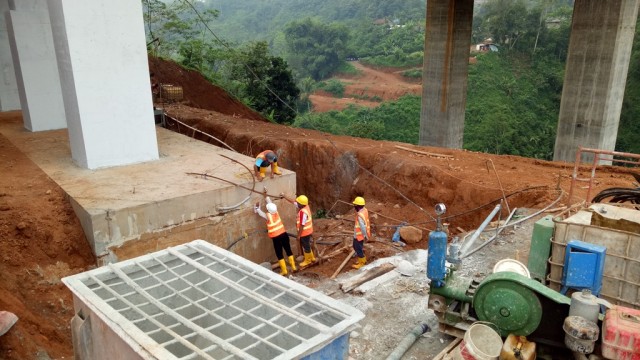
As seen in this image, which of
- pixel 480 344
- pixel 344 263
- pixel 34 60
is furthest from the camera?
pixel 34 60

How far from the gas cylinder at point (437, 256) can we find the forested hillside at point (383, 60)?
36.5 ft

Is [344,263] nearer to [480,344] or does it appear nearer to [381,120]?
[480,344]

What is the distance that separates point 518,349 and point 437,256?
128 cm

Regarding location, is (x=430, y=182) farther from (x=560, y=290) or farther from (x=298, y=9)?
(x=298, y=9)

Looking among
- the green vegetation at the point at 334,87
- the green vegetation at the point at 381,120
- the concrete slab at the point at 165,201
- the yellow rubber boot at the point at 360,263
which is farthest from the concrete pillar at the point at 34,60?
the green vegetation at the point at 334,87

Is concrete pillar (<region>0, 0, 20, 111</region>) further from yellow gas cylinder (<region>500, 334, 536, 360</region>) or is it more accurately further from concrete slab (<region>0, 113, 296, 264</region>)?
yellow gas cylinder (<region>500, 334, 536, 360</region>)

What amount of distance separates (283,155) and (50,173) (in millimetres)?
6856

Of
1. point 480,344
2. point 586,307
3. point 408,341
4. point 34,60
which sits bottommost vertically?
point 408,341

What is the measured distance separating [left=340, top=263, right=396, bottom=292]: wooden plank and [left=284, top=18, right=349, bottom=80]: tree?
49401 millimetres

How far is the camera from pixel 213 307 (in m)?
3.99

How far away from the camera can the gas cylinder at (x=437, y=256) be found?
5.31 metres

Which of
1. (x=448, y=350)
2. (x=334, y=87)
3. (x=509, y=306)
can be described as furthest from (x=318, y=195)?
Result: (x=334, y=87)

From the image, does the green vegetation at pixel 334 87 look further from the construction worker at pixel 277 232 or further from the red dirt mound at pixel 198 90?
the construction worker at pixel 277 232

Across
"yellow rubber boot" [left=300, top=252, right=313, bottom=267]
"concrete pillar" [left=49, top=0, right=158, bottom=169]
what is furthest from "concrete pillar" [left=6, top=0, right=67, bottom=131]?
"yellow rubber boot" [left=300, top=252, right=313, bottom=267]
